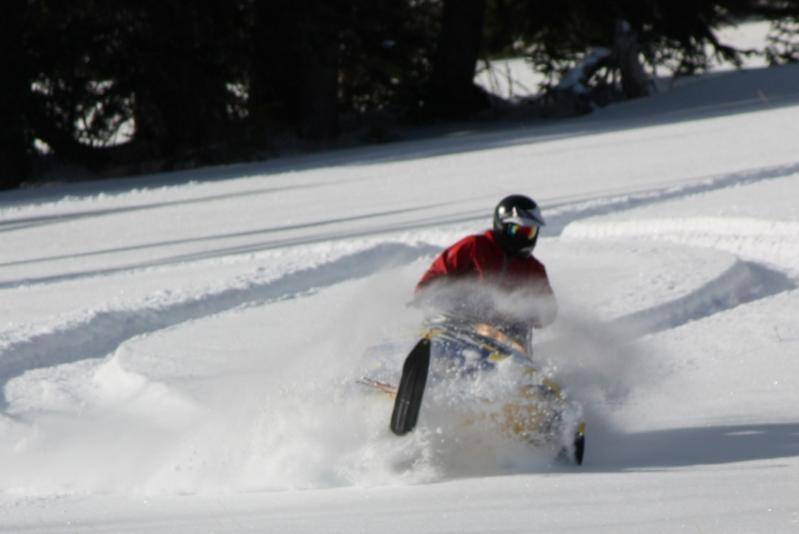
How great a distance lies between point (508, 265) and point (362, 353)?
1.04 m

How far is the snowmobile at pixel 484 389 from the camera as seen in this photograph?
7.54 metres

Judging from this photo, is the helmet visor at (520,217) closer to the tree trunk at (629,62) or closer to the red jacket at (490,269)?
the red jacket at (490,269)

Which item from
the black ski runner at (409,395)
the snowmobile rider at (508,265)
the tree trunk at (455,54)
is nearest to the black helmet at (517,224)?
the snowmobile rider at (508,265)

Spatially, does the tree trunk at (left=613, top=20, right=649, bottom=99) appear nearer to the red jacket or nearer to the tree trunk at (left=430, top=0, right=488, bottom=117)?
the tree trunk at (left=430, top=0, right=488, bottom=117)

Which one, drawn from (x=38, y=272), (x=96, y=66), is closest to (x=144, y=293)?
(x=38, y=272)

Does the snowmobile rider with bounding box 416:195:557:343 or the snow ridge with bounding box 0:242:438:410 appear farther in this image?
the snow ridge with bounding box 0:242:438:410

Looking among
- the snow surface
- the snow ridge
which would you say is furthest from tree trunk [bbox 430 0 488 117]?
the snow ridge

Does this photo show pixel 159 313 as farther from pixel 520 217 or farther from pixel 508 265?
pixel 520 217

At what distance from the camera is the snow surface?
696cm

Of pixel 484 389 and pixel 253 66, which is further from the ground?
pixel 484 389

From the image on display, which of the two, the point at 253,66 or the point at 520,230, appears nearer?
the point at 520,230

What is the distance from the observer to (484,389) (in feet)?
25.3

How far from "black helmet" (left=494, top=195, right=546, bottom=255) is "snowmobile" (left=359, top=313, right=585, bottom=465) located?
884 millimetres

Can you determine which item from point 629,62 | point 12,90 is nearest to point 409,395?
point 12,90
